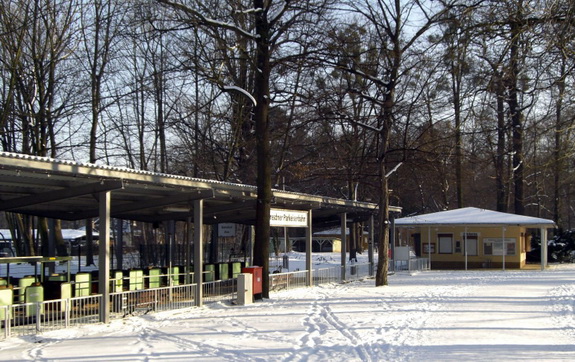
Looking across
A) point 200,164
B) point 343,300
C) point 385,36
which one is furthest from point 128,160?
point 343,300

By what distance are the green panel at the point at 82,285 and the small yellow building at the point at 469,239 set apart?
23150 millimetres

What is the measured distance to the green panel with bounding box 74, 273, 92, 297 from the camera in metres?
17.6

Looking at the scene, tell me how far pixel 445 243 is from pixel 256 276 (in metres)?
22.2

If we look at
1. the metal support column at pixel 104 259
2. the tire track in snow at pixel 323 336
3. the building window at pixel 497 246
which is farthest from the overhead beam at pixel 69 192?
the building window at pixel 497 246

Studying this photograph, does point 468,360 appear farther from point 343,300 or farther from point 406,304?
point 343,300

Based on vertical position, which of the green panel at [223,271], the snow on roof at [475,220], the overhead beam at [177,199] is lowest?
the green panel at [223,271]

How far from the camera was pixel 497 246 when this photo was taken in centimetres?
3925

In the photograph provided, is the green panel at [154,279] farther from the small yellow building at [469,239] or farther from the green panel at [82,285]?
the small yellow building at [469,239]

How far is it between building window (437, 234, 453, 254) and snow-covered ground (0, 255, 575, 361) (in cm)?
1804

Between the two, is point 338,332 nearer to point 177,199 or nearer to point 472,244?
point 177,199

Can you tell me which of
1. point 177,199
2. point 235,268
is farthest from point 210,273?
point 177,199

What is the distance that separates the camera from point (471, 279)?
99.2ft

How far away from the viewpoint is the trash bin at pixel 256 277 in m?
20.3

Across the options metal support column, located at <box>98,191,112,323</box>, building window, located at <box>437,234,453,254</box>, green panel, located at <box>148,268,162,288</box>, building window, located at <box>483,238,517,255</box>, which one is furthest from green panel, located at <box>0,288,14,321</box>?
building window, located at <box>483,238,517,255</box>
